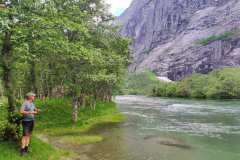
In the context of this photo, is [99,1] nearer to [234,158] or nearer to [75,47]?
[75,47]

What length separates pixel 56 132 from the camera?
35969 millimetres

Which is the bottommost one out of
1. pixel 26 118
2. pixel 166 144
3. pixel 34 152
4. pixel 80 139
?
pixel 166 144

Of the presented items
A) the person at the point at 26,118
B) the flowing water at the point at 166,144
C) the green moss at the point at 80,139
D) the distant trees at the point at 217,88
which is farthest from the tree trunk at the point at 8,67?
the distant trees at the point at 217,88

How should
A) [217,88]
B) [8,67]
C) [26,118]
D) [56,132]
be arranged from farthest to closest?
1. [217,88]
2. [56,132]
3. [8,67]
4. [26,118]

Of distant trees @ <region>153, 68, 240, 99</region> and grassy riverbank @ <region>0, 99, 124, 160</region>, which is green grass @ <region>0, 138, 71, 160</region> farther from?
distant trees @ <region>153, 68, 240, 99</region>

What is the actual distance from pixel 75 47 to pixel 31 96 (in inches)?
235

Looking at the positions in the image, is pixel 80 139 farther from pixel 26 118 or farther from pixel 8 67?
pixel 8 67

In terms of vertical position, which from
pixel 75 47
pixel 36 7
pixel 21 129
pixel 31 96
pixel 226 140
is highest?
pixel 36 7

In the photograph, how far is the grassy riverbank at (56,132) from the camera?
813 inches

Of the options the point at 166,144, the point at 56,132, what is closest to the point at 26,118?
the point at 166,144

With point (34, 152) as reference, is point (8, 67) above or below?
above

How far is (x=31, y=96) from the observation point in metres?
20.0

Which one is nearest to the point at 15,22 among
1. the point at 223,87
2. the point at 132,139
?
the point at 132,139

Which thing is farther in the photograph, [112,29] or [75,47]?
[112,29]
